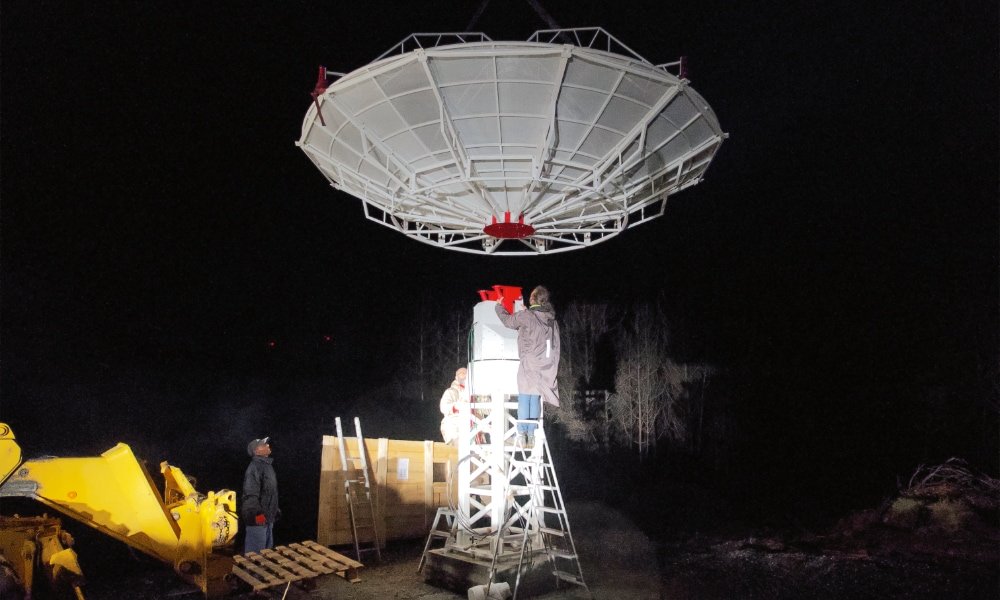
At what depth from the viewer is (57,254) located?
15250 millimetres

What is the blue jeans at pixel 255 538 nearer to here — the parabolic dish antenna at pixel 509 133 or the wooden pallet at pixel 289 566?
the wooden pallet at pixel 289 566

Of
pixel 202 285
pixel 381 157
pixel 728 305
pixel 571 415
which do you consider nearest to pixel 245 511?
pixel 381 157

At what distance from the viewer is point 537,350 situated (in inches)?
380

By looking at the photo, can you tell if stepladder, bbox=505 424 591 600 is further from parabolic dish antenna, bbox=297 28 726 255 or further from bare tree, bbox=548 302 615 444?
bare tree, bbox=548 302 615 444

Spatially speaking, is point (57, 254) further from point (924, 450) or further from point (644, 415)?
point (924, 450)

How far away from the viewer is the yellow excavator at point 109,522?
6.39m

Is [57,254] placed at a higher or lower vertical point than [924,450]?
higher

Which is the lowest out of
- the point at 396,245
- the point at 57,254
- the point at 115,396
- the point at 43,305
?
the point at 115,396

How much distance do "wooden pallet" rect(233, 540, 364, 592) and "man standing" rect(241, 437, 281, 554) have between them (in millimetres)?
1303

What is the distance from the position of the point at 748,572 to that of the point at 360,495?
7.43 metres

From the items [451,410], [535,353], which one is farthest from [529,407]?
[451,410]

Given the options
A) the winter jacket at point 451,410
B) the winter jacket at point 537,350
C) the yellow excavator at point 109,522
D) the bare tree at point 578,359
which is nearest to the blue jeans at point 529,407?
the winter jacket at point 537,350

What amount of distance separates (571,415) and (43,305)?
26.4m

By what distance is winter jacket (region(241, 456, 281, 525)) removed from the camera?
31.3 feet
